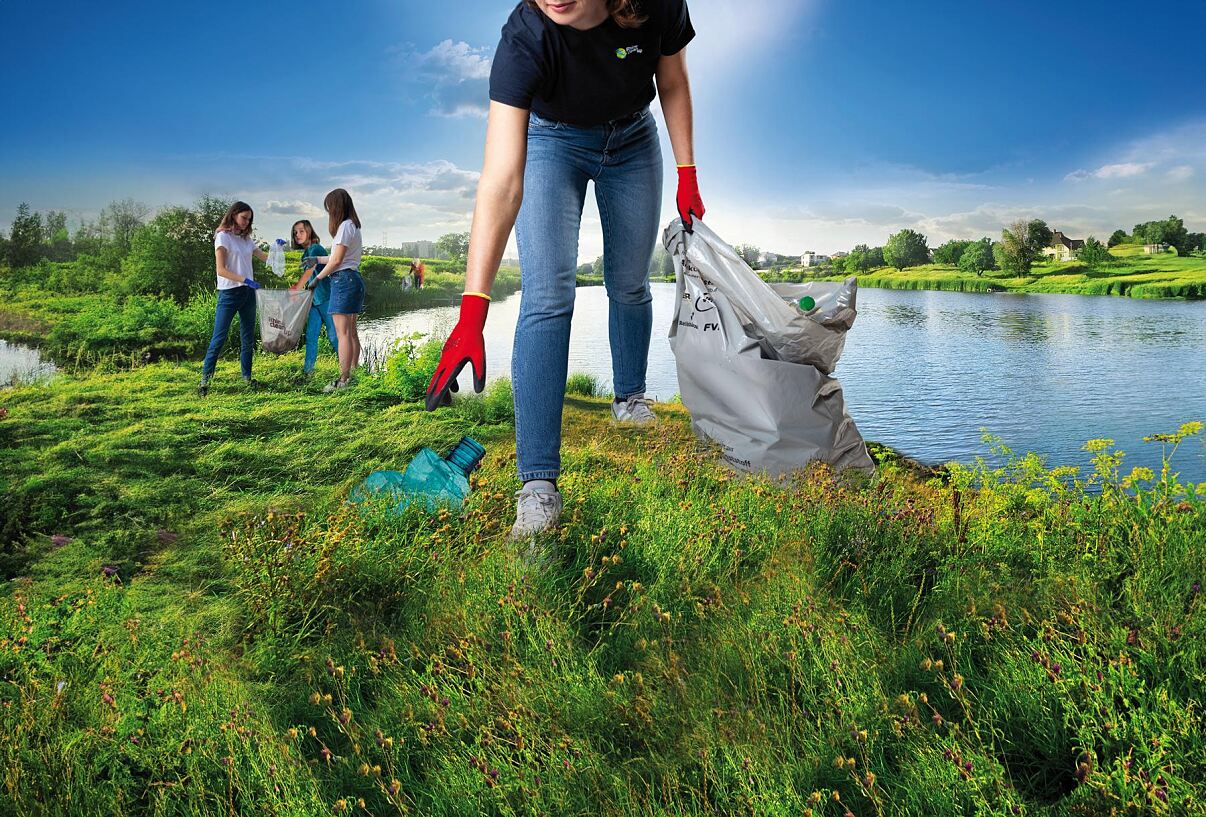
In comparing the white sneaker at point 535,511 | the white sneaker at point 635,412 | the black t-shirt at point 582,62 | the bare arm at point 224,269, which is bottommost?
the white sneaker at point 535,511

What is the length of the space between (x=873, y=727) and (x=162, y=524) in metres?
2.67

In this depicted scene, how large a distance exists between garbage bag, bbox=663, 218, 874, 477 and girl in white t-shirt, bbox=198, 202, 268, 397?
3940mm

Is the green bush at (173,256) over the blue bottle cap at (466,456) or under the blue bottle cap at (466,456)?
over

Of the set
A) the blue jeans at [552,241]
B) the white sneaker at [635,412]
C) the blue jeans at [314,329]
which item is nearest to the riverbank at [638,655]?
the blue jeans at [552,241]

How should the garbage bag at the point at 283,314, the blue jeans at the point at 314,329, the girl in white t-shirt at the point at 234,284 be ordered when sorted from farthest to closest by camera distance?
1. the garbage bag at the point at 283,314
2. the blue jeans at the point at 314,329
3. the girl in white t-shirt at the point at 234,284

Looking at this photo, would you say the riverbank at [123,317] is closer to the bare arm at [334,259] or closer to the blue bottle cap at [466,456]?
the bare arm at [334,259]

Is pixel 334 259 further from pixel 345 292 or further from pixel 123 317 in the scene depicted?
pixel 123 317

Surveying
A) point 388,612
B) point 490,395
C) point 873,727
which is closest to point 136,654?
point 388,612

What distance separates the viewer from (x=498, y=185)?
2.44 m

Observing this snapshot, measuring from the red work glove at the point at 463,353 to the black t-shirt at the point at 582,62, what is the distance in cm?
67

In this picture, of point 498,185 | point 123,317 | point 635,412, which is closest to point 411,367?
point 635,412

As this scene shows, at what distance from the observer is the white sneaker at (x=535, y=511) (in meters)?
2.35

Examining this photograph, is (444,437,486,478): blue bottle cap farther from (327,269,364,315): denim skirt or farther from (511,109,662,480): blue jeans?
(327,269,364,315): denim skirt

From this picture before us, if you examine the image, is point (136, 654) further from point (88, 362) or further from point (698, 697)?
point (88, 362)
